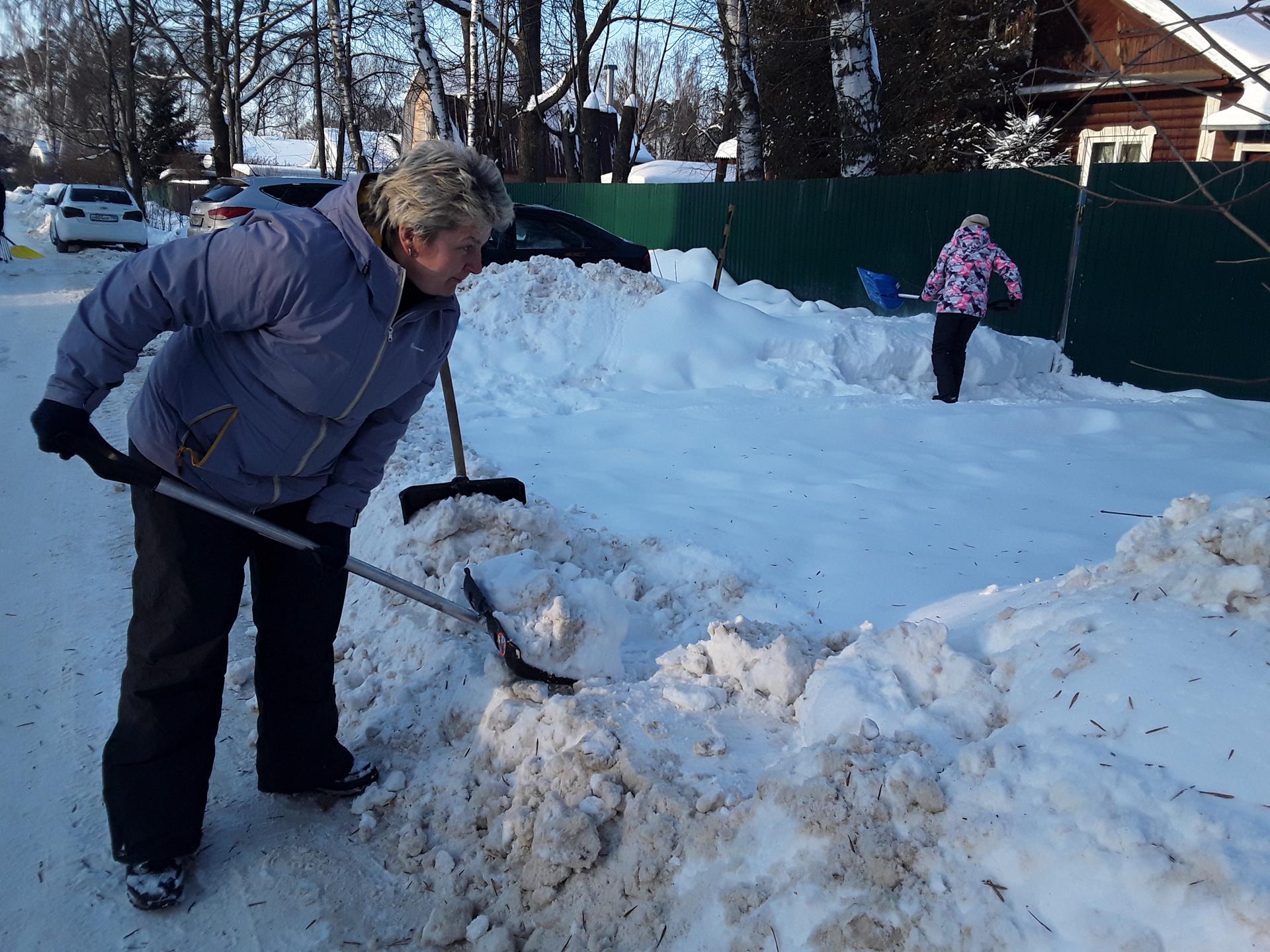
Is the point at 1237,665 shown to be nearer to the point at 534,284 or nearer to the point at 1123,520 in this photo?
the point at 1123,520

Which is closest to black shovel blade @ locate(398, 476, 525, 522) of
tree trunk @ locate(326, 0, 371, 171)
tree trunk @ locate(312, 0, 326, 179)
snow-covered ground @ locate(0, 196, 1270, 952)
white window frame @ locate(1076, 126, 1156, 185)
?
snow-covered ground @ locate(0, 196, 1270, 952)

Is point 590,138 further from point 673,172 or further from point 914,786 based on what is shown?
point 914,786

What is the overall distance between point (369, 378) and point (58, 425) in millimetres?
673

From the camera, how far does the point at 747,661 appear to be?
2924mm

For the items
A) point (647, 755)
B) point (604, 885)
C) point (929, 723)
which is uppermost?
point (929, 723)

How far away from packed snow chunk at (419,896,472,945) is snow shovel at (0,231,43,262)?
16.9 metres

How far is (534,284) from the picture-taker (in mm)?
9320

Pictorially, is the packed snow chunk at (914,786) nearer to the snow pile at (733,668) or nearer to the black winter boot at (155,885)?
the snow pile at (733,668)

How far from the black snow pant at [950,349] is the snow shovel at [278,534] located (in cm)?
571

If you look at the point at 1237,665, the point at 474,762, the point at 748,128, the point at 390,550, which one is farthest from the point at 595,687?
the point at 748,128

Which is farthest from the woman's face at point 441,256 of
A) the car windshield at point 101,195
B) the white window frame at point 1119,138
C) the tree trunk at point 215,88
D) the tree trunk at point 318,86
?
the tree trunk at point 215,88

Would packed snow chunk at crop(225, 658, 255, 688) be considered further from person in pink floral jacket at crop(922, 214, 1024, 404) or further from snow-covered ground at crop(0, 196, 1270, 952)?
person in pink floral jacket at crop(922, 214, 1024, 404)

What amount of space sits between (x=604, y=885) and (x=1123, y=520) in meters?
3.78

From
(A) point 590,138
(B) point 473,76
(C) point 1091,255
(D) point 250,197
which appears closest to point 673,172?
(A) point 590,138
